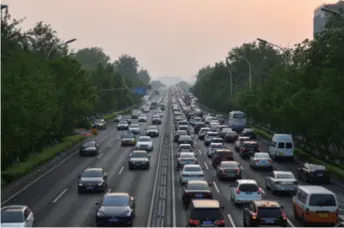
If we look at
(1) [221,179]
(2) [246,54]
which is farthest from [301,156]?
(2) [246,54]

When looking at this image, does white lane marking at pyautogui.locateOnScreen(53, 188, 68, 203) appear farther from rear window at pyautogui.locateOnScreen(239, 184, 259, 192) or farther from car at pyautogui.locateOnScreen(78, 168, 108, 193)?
rear window at pyautogui.locateOnScreen(239, 184, 259, 192)

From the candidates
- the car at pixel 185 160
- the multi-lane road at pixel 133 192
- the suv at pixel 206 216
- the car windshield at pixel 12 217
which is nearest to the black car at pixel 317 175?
the multi-lane road at pixel 133 192

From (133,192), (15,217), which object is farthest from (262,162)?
(15,217)

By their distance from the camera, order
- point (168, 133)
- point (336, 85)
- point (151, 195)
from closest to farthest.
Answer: point (151, 195) < point (336, 85) < point (168, 133)

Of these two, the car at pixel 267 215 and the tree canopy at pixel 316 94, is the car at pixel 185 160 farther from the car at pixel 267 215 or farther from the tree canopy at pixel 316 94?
the car at pixel 267 215

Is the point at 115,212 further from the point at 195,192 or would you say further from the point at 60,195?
the point at 60,195

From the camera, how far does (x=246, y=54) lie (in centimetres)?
15638

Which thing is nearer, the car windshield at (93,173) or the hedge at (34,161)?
the car windshield at (93,173)

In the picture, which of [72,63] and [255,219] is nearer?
[255,219]

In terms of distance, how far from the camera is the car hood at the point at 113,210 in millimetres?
25188

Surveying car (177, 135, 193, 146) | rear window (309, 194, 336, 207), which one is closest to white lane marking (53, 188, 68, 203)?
rear window (309, 194, 336, 207)

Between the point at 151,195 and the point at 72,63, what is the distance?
129 ft

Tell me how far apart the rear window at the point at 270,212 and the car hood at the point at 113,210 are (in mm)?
5723

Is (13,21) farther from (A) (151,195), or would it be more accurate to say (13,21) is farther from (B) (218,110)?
(B) (218,110)
